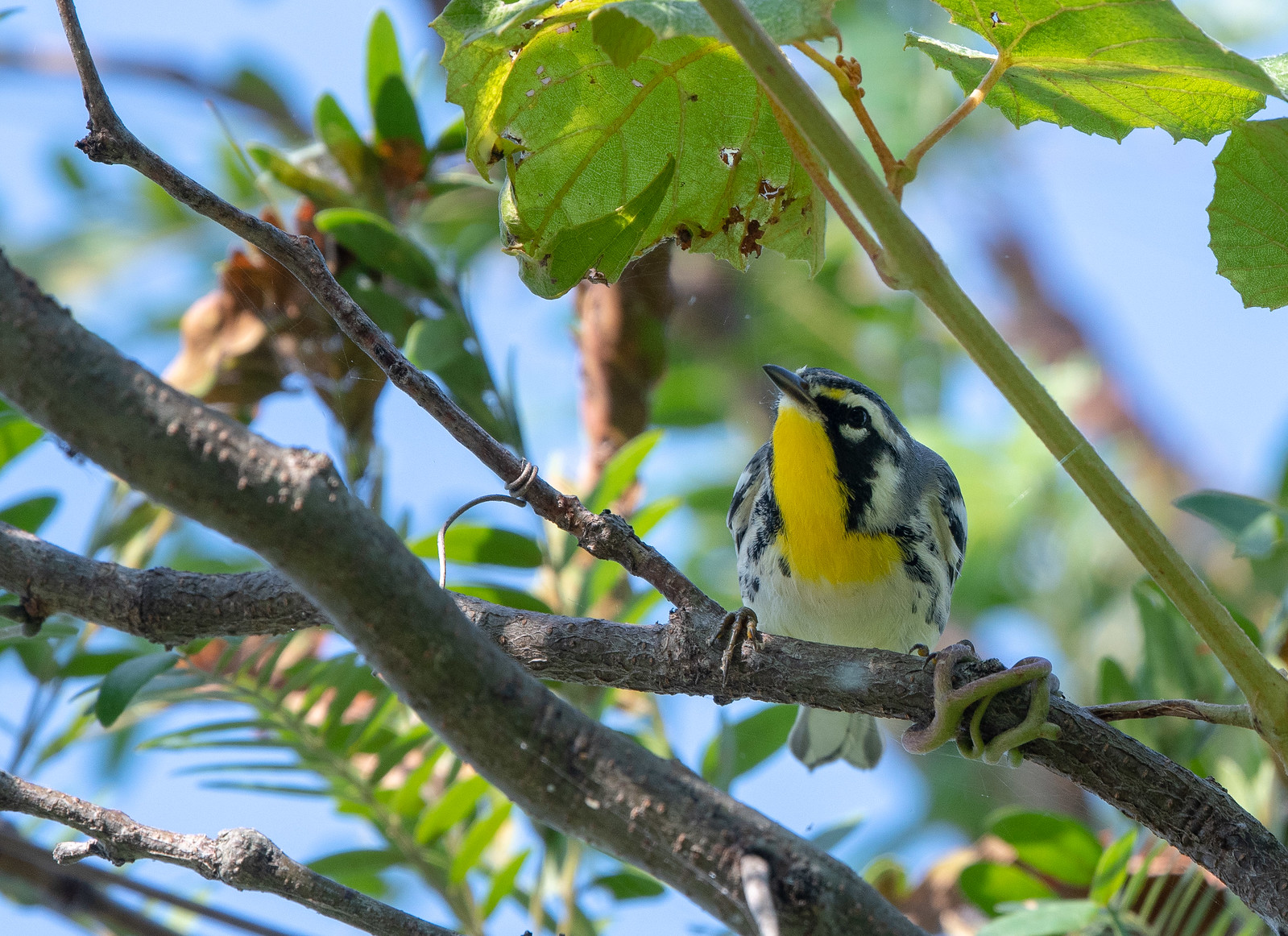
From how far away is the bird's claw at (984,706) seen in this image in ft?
3.23

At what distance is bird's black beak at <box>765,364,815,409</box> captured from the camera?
193 cm

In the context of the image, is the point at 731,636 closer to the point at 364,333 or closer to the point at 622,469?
the point at 364,333

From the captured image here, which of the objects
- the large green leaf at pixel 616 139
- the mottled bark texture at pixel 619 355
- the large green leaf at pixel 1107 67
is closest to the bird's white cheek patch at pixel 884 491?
the mottled bark texture at pixel 619 355

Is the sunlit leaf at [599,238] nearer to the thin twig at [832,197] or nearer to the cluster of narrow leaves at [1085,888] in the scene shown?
the thin twig at [832,197]

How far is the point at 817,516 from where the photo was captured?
1931 mm

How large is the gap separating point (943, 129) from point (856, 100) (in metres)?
0.08

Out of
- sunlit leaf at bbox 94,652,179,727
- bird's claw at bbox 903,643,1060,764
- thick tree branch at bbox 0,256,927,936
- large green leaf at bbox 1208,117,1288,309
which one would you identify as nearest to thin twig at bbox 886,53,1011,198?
large green leaf at bbox 1208,117,1288,309

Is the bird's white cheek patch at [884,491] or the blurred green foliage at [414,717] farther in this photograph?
the bird's white cheek patch at [884,491]

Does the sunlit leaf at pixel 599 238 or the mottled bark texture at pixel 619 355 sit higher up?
the mottled bark texture at pixel 619 355

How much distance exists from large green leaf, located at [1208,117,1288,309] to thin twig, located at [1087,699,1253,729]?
43 centimetres

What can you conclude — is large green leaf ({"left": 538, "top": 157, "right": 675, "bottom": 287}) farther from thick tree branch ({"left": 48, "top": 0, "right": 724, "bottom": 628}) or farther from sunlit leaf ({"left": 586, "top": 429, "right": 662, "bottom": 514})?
sunlit leaf ({"left": 586, "top": 429, "right": 662, "bottom": 514})

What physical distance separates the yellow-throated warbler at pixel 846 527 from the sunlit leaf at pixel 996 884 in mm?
401

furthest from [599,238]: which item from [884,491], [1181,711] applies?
[884,491]

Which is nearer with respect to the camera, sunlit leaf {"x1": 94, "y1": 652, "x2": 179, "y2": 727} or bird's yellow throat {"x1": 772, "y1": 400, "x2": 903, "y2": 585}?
sunlit leaf {"x1": 94, "y1": 652, "x2": 179, "y2": 727}
